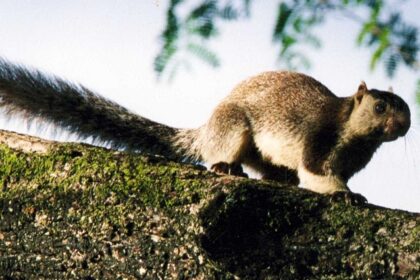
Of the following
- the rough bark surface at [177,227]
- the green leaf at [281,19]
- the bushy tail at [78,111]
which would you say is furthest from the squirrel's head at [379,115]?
the green leaf at [281,19]

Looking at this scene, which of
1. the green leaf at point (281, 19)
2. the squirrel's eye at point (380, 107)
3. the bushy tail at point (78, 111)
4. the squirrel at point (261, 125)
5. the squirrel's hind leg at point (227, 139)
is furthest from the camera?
the squirrel's hind leg at point (227, 139)

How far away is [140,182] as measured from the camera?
104 inches

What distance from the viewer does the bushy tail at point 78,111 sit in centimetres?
476

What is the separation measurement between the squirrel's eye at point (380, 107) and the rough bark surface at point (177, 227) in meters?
2.76

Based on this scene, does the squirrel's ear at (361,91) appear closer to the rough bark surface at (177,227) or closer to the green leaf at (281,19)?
the rough bark surface at (177,227)

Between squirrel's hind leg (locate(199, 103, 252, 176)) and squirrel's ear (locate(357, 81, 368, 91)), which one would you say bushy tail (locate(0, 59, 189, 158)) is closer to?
squirrel's hind leg (locate(199, 103, 252, 176))

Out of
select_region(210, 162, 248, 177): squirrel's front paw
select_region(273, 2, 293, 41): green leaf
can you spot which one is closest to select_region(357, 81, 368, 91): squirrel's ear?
select_region(210, 162, 248, 177): squirrel's front paw

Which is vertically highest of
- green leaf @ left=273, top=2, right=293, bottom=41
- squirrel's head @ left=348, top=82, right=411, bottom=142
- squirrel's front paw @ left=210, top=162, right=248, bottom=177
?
squirrel's head @ left=348, top=82, right=411, bottom=142

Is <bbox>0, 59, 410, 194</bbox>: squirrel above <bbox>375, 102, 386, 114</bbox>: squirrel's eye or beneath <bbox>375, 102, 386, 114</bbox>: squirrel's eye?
beneath

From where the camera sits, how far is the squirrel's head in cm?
496

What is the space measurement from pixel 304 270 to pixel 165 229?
21.4 inches

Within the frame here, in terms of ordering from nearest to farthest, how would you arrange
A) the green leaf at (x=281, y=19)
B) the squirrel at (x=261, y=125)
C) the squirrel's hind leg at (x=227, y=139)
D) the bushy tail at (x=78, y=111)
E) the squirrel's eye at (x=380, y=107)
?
1. the green leaf at (x=281, y=19)
2. the bushy tail at (x=78, y=111)
3. the squirrel at (x=261, y=125)
4. the squirrel's eye at (x=380, y=107)
5. the squirrel's hind leg at (x=227, y=139)

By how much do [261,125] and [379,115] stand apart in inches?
38.5

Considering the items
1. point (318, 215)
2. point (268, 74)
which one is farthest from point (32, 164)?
point (268, 74)
